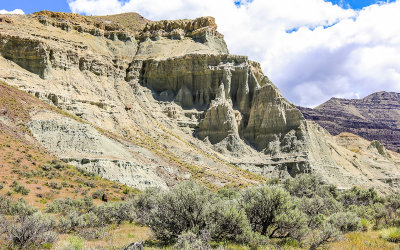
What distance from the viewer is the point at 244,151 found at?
7088 cm

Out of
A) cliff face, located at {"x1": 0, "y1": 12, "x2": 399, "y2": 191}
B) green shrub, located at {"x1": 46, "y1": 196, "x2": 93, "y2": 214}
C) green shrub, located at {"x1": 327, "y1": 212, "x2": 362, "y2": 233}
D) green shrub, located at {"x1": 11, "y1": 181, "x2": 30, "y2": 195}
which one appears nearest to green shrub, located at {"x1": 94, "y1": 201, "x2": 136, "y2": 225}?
green shrub, located at {"x1": 46, "y1": 196, "x2": 93, "y2": 214}

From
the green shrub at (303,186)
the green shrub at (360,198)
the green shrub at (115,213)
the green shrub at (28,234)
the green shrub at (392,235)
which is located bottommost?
the green shrub at (360,198)

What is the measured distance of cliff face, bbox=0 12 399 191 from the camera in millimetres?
44938

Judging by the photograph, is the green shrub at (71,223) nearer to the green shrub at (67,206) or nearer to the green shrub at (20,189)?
the green shrub at (67,206)

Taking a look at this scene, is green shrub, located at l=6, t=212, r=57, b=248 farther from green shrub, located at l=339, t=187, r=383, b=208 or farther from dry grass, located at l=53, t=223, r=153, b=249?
green shrub, located at l=339, t=187, r=383, b=208

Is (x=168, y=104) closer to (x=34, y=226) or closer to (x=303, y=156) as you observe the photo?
(x=303, y=156)

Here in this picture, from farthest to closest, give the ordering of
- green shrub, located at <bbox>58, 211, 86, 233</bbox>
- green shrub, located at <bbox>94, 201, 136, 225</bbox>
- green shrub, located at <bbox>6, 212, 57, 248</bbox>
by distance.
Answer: green shrub, located at <bbox>94, 201, 136, 225</bbox>
green shrub, located at <bbox>58, 211, 86, 233</bbox>
green shrub, located at <bbox>6, 212, 57, 248</bbox>

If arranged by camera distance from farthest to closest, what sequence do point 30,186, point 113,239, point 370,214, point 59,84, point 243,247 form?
point 59,84 → point 30,186 → point 370,214 → point 113,239 → point 243,247

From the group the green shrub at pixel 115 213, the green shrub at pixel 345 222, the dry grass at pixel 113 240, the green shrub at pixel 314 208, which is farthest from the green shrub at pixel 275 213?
the green shrub at pixel 115 213

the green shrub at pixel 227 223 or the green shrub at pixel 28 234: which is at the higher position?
the green shrub at pixel 227 223

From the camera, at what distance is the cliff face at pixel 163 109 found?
4494 centimetres

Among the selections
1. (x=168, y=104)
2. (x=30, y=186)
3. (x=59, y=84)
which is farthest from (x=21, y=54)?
(x=30, y=186)

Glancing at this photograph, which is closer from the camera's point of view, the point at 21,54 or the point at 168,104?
the point at 21,54

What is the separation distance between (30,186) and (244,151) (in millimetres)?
49261
